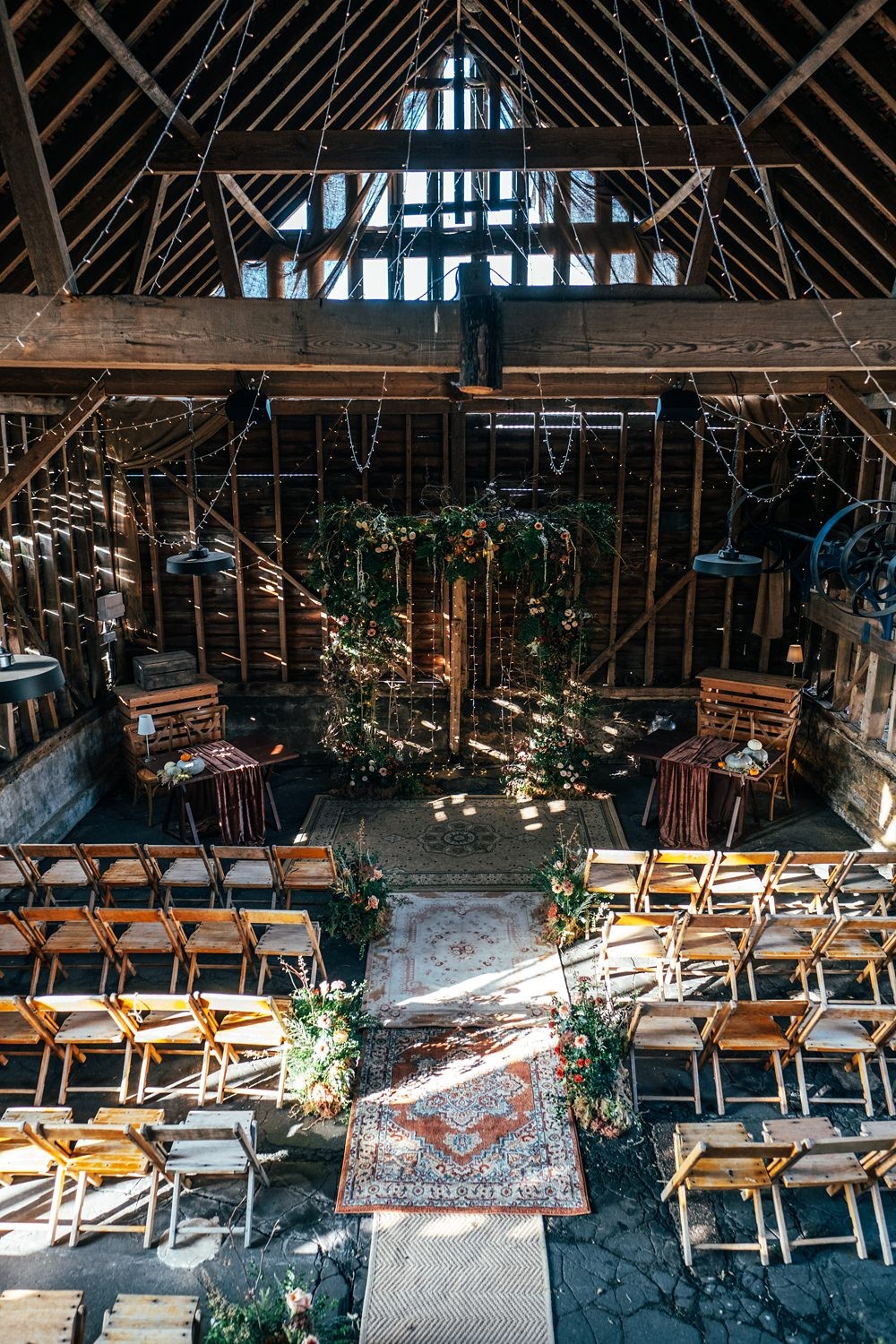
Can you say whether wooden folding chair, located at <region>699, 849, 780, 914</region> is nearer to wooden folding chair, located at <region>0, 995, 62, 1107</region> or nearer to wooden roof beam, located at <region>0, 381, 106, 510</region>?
wooden folding chair, located at <region>0, 995, 62, 1107</region>

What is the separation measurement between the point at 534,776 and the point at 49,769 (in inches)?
214

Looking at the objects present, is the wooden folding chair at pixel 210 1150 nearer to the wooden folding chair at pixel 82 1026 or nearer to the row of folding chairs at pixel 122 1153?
the row of folding chairs at pixel 122 1153

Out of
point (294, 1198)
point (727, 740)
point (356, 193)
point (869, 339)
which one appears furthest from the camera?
point (356, 193)

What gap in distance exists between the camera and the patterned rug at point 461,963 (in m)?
6.50

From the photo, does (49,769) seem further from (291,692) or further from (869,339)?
(869,339)

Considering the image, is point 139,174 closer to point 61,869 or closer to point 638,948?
point 61,869

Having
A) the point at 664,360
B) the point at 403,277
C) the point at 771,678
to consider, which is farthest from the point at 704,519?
the point at 664,360

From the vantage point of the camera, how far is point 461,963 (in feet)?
23.3

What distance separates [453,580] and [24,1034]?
20.8 ft

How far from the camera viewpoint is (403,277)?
11750 millimetres

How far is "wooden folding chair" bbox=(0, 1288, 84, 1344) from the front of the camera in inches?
139

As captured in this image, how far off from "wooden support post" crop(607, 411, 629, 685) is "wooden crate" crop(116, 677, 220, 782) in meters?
5.27

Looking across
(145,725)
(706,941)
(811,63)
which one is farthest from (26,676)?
(811,63)

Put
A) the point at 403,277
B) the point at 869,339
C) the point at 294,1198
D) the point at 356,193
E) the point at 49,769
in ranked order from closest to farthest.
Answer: the point at 294,1198, the point at 869,339, the point at 49,769, the point at 356,193, the point at 403,277
